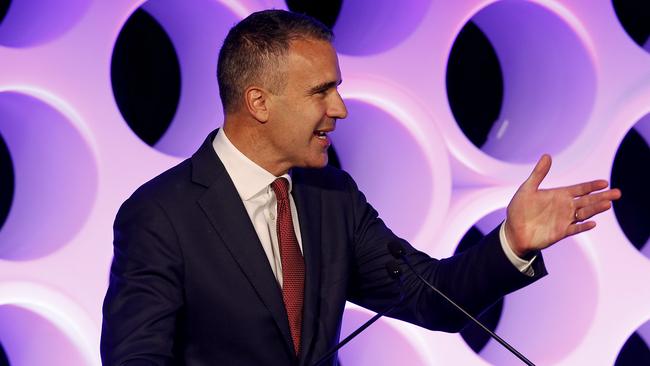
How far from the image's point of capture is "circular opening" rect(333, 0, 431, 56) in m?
2.43

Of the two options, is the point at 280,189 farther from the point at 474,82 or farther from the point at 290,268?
the point at 474,82

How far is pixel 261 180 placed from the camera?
5.98 feet

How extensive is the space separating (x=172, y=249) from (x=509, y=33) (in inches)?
54.4

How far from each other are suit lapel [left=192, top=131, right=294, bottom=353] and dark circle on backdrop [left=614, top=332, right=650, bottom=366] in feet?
5.50

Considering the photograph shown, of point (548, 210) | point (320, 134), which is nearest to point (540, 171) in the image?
point (548, 210)

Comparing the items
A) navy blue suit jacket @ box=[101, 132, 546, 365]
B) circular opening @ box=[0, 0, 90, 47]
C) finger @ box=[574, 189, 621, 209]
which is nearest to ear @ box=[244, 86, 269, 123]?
navy blue suit jacket @ box=[101, 132, 546, 365]

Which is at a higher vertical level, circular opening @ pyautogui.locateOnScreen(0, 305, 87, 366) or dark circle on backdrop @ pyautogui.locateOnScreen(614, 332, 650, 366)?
dark circle on backdrop @ pyautogui.locateOnScreen(614, 332, 650, 366)

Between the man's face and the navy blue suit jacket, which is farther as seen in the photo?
the man's face

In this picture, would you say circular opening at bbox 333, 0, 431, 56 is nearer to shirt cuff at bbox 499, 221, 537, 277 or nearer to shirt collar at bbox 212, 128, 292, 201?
shirt collar at bbox 212, 128, 292, 201

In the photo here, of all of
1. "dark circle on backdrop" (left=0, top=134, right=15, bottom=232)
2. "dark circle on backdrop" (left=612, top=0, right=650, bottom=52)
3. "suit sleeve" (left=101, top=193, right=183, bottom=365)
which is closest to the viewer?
"suit sleeve" (left=101, top=193, right=183, bottom=365)

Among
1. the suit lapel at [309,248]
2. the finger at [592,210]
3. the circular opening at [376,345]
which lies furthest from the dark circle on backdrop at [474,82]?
Answer: the finger at [592,210]

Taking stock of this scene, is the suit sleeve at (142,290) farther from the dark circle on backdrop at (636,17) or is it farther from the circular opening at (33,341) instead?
the dark circle on backdrop at (636,17)

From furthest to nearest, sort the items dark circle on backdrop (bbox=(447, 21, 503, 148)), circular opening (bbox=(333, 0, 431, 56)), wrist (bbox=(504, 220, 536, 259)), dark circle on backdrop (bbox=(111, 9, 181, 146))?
dark circle on backdrop (bbox=(447, 21, 503, 148)), circular opening (bbox=(333, 0, 431, 56)), dark circle on backdrop (bbox=(111, 9, 181, 146)), wrist (bbox=(504, 220, 536, 259))

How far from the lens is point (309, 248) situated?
5.95 ft
